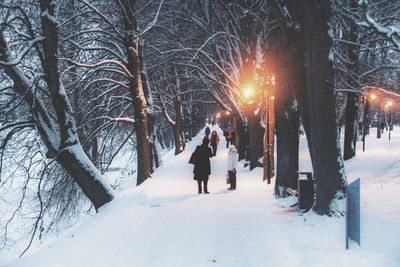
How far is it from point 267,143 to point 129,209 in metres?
6.81

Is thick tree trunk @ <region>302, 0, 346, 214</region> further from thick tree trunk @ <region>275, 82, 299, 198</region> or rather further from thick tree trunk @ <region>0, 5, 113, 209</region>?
thick tree trunk @ <region>0, 5, 113, 209</region>

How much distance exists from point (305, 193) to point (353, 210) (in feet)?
11.0

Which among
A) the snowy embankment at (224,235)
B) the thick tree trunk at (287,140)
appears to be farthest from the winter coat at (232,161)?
the thick tree trunk at (287,140)

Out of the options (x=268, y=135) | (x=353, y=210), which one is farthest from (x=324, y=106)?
(x=268, y=135)

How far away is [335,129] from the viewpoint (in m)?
8.47

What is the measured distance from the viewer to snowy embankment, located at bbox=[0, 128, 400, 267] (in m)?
6.73

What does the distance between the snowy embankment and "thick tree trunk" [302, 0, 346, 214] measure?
2.16ft

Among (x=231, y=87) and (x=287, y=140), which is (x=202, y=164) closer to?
(x=287, y=140)

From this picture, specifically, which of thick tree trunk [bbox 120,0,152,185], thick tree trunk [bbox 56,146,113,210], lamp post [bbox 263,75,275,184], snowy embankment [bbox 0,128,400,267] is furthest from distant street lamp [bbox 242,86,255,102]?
thick tree trunk [bbox 56,146,113,210]

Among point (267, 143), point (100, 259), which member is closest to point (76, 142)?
point (100, 259)

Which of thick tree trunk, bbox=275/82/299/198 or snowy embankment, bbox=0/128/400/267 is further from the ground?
thick tree trunk, bbox=275/82/299/198

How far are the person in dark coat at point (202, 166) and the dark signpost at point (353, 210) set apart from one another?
292 inches

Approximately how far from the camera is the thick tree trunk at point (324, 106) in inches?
331

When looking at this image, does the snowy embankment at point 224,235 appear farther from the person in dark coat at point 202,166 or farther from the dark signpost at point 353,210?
the person in dark coat at point 202,166
